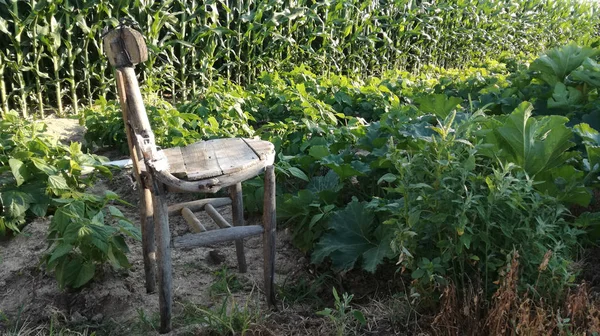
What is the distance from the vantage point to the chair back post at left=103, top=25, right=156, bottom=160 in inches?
90.4

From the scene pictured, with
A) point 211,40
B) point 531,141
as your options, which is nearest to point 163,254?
point 531,141

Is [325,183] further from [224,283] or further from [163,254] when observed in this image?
[163,254]

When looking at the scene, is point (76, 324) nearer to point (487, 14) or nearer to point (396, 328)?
point (396, 328)

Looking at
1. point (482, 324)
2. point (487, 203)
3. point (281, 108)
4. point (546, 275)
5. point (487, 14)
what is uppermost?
point (487, 203)

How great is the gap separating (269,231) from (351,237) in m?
0.45

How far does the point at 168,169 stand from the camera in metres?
2.30

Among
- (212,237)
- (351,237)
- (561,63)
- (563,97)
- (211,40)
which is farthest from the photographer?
(211,40)

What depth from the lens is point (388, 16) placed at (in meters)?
9.16

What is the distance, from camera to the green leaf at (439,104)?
10.6 feet

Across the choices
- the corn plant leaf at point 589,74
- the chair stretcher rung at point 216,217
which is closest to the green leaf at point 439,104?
the corn plant leaf at point 589,74

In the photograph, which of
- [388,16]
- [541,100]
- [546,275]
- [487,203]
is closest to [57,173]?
[487,203]

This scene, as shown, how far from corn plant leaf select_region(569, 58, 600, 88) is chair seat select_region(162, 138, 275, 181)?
7.31 feet

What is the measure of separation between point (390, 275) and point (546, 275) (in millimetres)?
834

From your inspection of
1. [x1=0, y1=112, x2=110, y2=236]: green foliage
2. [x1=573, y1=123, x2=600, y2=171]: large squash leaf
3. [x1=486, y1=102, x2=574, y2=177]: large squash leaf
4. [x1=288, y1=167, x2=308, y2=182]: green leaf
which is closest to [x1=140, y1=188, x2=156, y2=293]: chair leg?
[x1=0, y1=112, x2=110, y2=236]: green foliage
